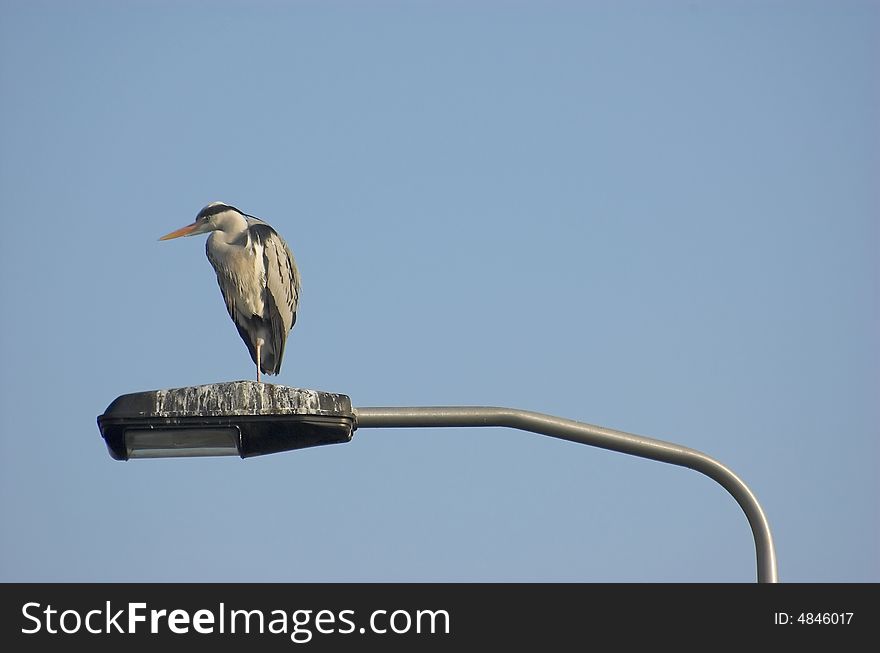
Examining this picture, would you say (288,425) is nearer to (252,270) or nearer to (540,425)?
(540,425)

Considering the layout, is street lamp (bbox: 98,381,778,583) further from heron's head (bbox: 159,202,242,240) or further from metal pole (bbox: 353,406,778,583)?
heron's head (bbox: 159,202,242,240)

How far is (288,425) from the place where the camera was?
6602 millimetres

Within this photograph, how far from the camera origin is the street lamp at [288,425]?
257 inches

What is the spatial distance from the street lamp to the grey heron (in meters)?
5.78

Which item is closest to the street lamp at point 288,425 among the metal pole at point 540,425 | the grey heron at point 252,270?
the metal pole at point 540,425

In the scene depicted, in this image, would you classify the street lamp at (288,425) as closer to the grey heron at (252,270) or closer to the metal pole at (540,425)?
the metal pole at (540,425)

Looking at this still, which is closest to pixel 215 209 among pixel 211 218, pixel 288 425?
pixel 211 218

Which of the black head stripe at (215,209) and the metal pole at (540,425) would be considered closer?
the metal pole at (540,425)

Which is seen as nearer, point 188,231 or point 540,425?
point 540,425

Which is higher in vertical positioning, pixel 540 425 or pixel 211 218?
pixel 211 218

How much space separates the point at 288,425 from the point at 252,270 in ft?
19.6
